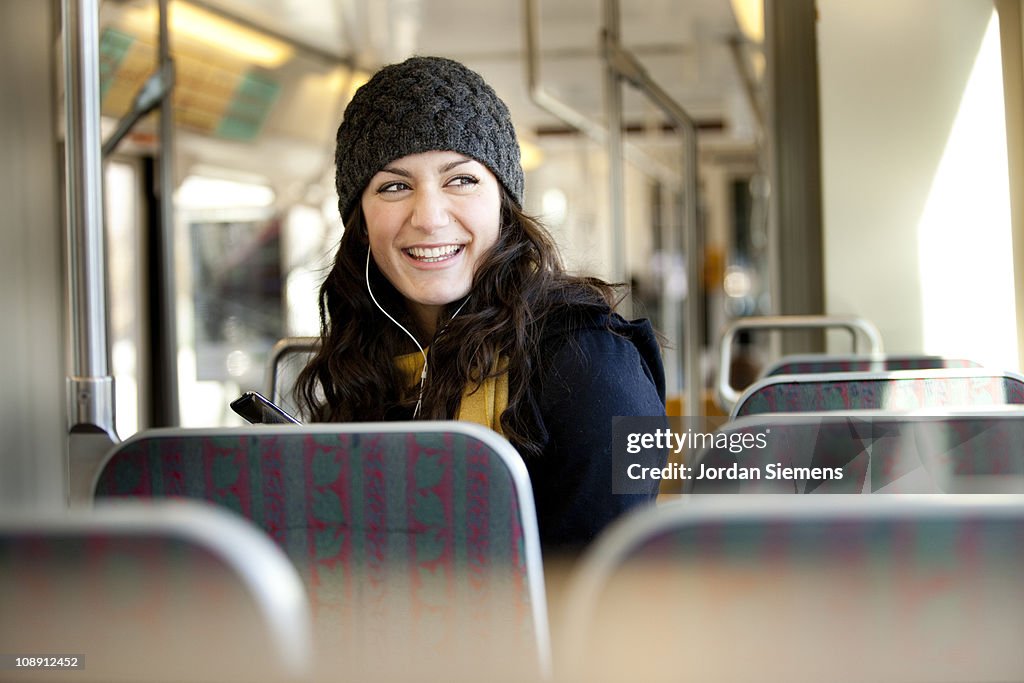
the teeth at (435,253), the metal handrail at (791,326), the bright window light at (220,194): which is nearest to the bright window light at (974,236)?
the metal handrail at (791,326)

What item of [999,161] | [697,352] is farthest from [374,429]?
[697,352]

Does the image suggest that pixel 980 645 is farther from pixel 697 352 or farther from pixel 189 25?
pixel 189 25

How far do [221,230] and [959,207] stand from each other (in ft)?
14.0

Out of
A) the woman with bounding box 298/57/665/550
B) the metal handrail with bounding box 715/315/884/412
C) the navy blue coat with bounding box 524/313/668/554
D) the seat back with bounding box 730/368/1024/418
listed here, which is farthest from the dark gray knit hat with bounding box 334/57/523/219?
the metal handrail with bounding box 715/315/884/412

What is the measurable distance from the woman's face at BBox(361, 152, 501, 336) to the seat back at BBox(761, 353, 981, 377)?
0.95 m

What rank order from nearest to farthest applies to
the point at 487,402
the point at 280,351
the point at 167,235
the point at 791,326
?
the point at 487,402 → the point at 280,351 → the point at 791,326 → the point at 167,235

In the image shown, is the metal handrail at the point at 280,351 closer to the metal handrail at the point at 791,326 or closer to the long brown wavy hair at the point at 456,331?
the long brown wavy hair at the point at 456,331

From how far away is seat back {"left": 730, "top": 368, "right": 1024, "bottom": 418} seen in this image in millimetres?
1675

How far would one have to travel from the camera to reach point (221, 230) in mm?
5980

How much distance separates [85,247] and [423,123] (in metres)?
0.50

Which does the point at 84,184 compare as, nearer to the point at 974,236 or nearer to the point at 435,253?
the point at 435,253

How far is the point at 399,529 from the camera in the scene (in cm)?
97

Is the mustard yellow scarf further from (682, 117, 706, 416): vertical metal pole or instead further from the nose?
(682, 117, 706, 416): vertical metal pole

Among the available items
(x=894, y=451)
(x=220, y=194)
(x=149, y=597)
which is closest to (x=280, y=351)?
(x=894, y=451)
